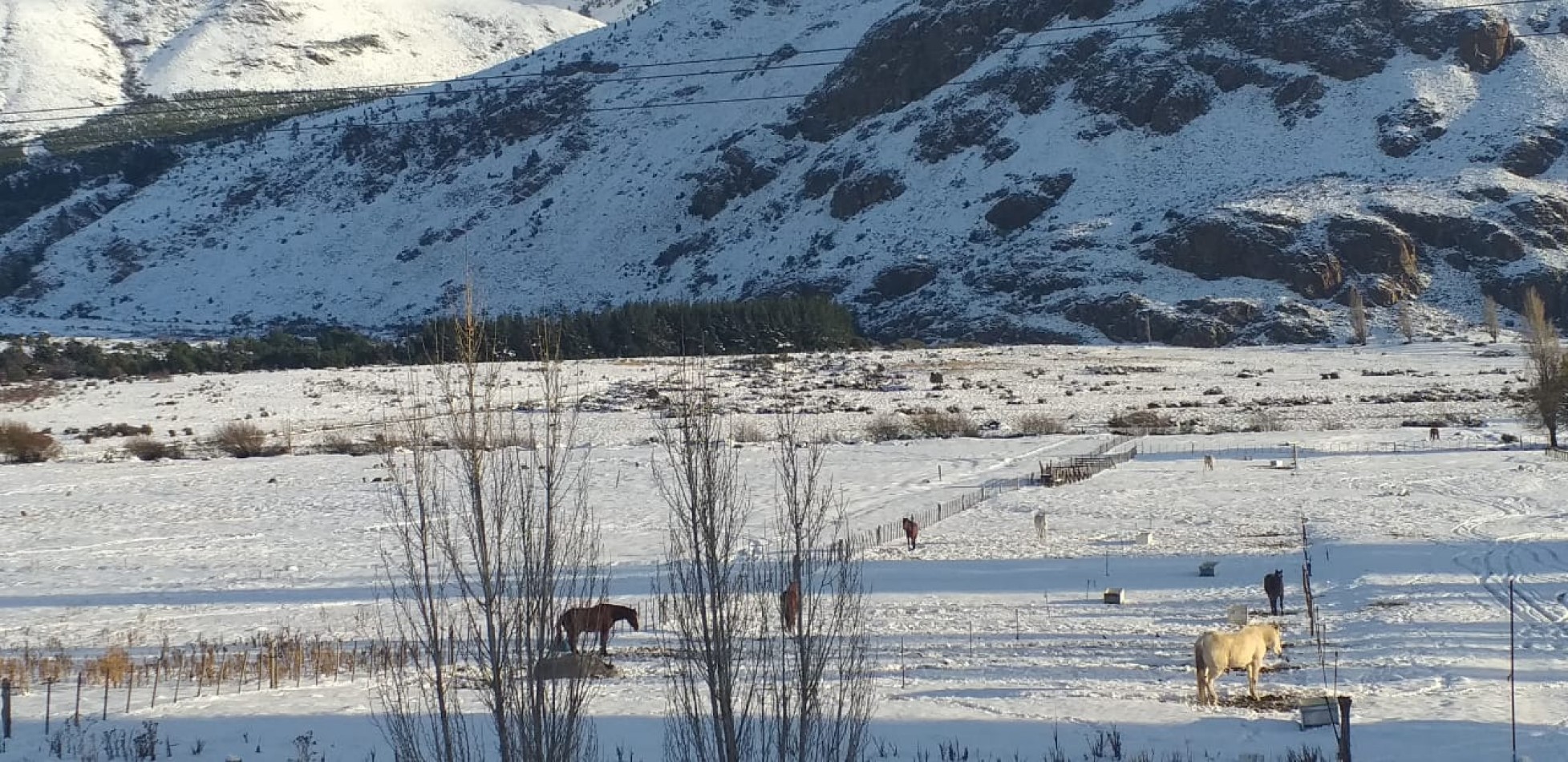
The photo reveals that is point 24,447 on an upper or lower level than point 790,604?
upper

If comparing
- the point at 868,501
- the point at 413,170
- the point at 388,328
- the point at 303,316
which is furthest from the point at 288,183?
the point at 868,501

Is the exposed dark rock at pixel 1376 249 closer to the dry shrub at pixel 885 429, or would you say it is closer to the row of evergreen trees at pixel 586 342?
the row of evergreen trees at pixel 586 342

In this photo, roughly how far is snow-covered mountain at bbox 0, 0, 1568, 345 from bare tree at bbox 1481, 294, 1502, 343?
3.21 metres

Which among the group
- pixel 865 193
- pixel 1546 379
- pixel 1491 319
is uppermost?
pixel 865 193

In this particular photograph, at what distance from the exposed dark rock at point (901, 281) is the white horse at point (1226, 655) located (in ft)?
337

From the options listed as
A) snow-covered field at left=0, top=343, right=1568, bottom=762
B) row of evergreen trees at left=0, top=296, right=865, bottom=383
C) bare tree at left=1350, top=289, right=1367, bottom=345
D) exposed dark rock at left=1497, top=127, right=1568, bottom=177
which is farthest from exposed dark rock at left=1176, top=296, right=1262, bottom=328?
snow-covered field at left=0, top=343, right=1568, bottom=762

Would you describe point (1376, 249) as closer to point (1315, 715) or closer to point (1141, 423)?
point (1141, 423)

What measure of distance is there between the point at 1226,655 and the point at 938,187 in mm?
119404

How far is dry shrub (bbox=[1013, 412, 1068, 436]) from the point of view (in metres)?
51.7

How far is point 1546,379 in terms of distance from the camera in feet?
137

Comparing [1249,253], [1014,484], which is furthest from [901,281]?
[1014,484]

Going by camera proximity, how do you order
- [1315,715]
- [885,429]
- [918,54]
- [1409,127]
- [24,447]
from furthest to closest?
[918,54] → [1409,127] → [885,429] → [24,447] → [1315,715]

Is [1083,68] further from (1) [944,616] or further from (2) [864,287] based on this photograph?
(1) [944,616]

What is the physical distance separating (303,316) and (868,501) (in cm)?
12692
